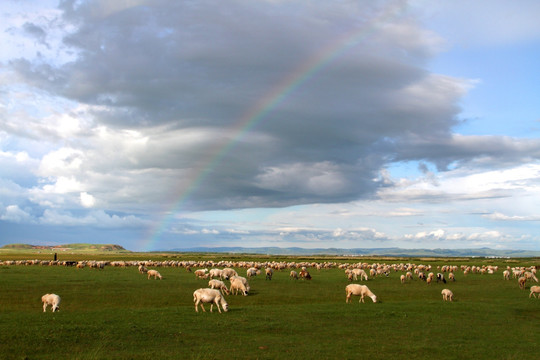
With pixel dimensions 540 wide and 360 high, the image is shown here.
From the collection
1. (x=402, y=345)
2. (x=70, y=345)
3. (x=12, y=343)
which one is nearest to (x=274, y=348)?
(x=402, y=345)

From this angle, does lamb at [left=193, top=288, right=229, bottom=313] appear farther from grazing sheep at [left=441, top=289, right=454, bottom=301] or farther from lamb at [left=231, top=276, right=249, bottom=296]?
grazing sheep at [left=441, top=289, right=454, bottom=301]

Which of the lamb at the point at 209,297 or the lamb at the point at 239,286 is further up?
the lamb at the point at 209,297

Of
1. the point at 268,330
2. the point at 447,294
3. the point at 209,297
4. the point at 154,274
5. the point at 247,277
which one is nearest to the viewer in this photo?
the point at 268,330

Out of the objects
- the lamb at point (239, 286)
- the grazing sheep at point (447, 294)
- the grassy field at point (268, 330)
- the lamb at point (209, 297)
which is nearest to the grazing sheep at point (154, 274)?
the grassy field at point (268, 330)

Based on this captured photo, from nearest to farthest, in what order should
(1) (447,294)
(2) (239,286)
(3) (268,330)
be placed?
(3) (268,330) → (1) (447,294) → (2) (239,286)

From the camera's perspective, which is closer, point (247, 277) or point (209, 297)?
point (209, 297)

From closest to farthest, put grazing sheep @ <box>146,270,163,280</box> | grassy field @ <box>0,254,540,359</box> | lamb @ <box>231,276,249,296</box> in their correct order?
1. grassy field @ <box>0,254,540,359</box>
2. lamb @ <box>231,276,249,296</box>
3. grazing sheep @ <box>146,270,163,280</box>

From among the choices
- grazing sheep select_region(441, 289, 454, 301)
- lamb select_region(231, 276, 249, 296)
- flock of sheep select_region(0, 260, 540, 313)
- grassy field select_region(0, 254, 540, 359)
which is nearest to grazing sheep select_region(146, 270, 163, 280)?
flock of sheep select_region(0, 260, 540, 313)

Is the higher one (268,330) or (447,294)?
(268,330)

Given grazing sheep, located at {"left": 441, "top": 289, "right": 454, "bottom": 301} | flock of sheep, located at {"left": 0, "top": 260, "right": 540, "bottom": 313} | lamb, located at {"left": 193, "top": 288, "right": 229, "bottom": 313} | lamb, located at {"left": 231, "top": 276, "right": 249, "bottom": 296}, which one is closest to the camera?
lamb, located at {"left": 193, "top": 288, "right": 229, "bottom": 313}

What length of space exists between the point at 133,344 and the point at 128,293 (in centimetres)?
2009

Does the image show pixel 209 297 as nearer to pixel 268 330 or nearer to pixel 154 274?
pixel 268 330

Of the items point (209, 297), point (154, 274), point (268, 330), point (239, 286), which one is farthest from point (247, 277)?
point (268, 330)

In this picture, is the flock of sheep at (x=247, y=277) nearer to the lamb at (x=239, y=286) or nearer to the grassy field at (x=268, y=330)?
the lamb at (x=239, y=286)
